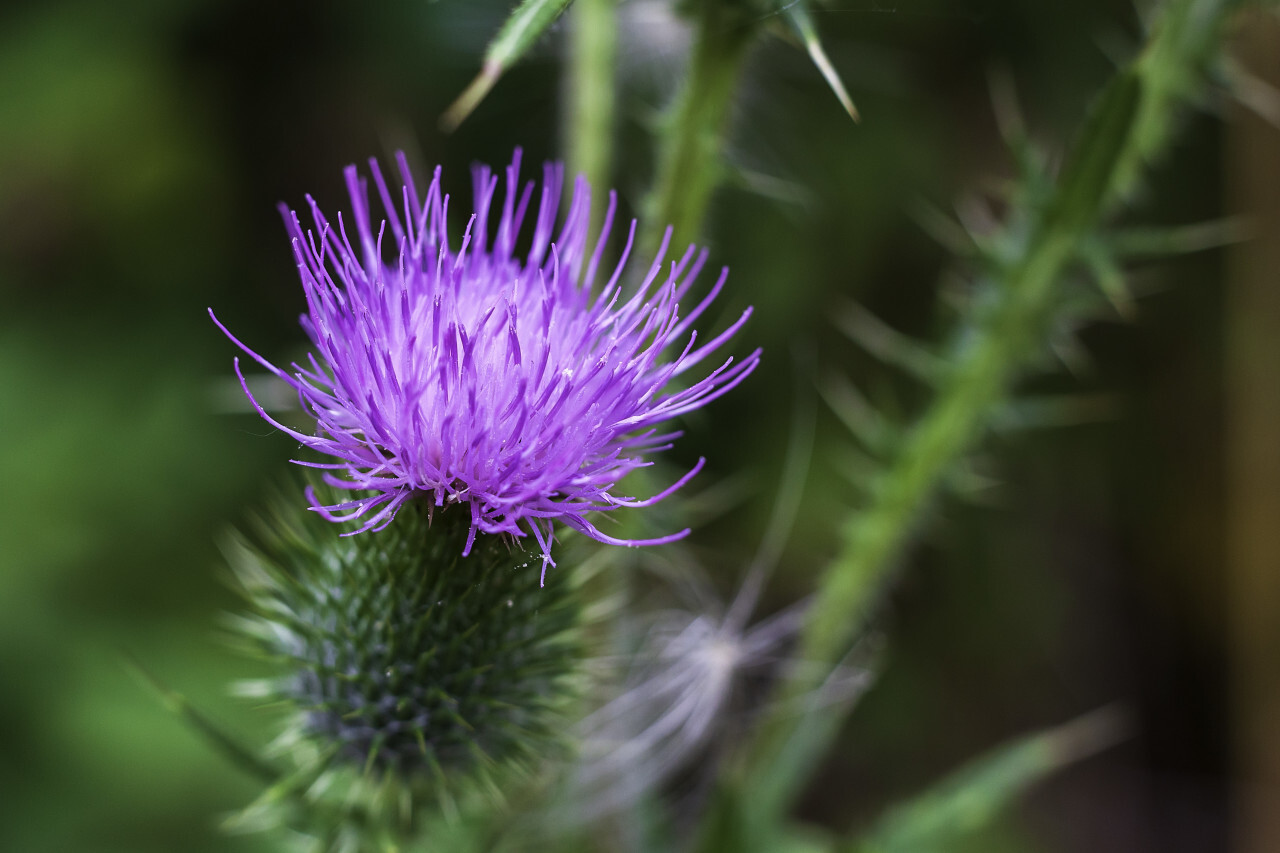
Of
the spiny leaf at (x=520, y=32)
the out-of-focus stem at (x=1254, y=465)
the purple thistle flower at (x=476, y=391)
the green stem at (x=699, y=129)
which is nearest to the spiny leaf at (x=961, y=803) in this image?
the purple thistle flower at (x=476, y=391)

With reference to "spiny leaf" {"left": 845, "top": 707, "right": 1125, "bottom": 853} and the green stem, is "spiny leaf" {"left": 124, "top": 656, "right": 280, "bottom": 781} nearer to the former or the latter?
the green stem

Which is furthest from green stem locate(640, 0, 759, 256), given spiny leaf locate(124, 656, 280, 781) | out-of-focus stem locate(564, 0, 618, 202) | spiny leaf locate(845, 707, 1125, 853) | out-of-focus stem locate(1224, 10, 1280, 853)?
out-of-focus stem locate(1224, 10, 1280, 853)

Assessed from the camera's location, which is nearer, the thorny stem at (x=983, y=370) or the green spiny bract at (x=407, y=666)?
the green spiny bract at (x=407, y=666)

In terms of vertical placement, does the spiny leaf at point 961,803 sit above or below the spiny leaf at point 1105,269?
below

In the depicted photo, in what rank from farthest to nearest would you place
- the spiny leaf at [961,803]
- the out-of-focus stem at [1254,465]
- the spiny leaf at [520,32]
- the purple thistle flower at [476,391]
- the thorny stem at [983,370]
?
1. the out-of-focus stem at [1254,465]
2. the spiny leaf at [961,803]
3. the thorny stem at [983,370]
4. the purple thistle flower at [476,391]
5. the spiny leaf at [520,32]

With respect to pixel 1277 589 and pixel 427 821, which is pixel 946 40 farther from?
pixel 427 821

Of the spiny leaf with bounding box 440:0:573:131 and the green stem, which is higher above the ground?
the green stem

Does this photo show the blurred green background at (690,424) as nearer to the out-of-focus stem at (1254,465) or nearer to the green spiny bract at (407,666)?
the out-of-focus stem at (1254,465)
